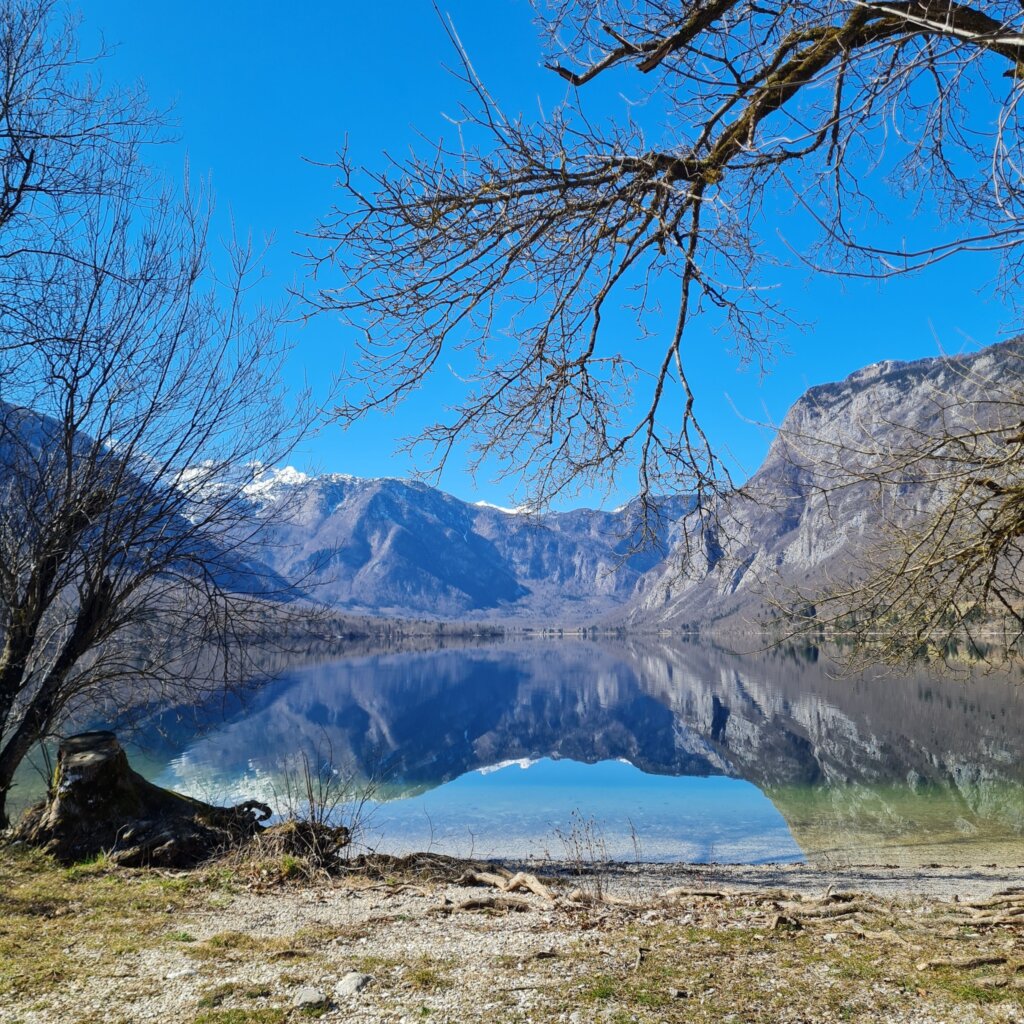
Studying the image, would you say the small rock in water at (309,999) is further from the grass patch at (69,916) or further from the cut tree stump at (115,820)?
the cut tree stump at (115,820)

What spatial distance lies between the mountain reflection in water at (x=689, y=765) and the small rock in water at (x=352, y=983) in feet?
18.4

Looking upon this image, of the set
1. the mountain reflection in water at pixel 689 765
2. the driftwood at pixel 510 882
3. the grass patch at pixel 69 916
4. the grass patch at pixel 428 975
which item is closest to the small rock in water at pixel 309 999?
the grass patch at pixel 428 975

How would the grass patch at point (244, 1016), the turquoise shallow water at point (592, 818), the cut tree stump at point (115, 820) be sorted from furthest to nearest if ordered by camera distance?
the turquoise shallow water at point (592, 818)
the cut tree stump at point (115, 820)
the grass patch at point (244, 1016)

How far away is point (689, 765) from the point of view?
37281mm

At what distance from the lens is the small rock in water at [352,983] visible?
3.73 metres

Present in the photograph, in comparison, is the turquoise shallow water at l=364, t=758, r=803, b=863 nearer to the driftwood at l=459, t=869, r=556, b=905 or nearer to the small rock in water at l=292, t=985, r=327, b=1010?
the driftwood at l=459, t=869, r=556, b=905

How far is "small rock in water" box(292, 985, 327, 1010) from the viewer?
3.55 m

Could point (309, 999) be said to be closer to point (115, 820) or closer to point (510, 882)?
point (510, 882)

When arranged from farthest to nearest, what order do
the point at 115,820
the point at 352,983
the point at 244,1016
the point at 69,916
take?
1. the point at 115,820
2. the point at 69,916
3. the point at 352,983
4. the point at 244,1016

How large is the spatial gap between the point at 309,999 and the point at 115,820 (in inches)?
240

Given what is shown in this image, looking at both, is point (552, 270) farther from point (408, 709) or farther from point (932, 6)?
point (408, 709)

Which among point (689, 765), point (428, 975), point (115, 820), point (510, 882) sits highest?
point (115, 820)

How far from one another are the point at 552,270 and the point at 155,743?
147 feet

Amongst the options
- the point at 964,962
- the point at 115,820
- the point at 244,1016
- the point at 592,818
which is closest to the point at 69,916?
the point at 244,1016
